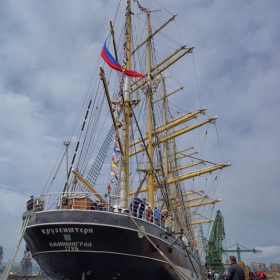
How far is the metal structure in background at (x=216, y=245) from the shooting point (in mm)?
62987

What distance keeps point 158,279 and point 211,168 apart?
21019mm

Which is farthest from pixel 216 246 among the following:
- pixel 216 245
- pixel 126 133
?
pixel 126 133

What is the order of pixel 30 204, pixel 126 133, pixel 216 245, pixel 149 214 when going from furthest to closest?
pixel 216 245 → pixel 126 133 → pixel 149 214 → pixel 30 204

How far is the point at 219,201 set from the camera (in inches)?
1831

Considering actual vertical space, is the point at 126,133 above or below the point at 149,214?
above

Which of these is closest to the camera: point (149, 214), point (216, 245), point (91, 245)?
point (91, 245)

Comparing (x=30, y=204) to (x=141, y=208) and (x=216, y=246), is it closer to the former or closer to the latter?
(x=141, y=208)

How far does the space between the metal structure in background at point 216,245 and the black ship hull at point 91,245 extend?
53.8m

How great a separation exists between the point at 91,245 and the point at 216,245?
189 ft

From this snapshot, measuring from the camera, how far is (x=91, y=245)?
12.7 m

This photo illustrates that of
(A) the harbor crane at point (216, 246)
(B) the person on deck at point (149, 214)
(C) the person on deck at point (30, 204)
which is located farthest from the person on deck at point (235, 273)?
(A) the harbor crane at point (216, 246)

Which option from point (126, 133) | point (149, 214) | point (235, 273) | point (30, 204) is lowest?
point (235, 273)

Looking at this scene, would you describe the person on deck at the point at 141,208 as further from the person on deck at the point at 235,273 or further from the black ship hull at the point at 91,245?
the person on deck at the point at 235,273

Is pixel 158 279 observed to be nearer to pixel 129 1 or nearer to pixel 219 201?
pixel 129 1
